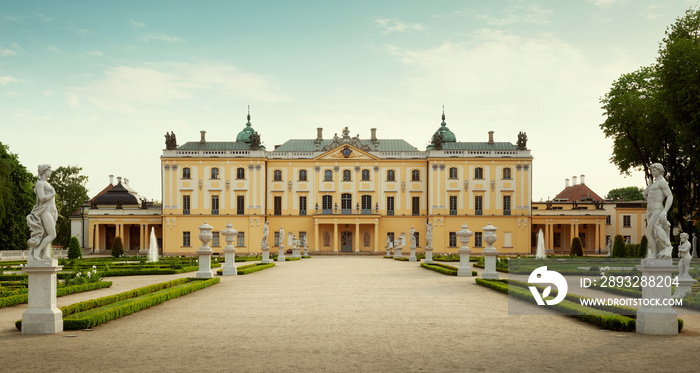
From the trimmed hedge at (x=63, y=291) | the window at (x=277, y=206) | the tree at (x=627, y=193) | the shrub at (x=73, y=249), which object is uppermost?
the tree at (x=627, y=193)

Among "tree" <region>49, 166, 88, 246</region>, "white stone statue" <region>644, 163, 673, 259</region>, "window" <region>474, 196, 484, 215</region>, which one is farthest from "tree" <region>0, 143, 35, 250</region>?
"white stone statue" <region>644, 163, 673, 259</region>

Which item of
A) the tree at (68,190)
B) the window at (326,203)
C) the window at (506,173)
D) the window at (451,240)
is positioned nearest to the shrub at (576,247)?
the window at (506,173)

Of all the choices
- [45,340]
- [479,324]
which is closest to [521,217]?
[479,324]

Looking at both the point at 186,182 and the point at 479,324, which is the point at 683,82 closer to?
the point at 479,324

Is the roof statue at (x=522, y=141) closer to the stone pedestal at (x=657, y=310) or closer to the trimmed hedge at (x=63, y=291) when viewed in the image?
the trimmed hedge at (x=63, y=291)

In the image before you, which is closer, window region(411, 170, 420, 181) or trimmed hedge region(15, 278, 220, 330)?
trimmed hedge region(15, 278, 220, 330)

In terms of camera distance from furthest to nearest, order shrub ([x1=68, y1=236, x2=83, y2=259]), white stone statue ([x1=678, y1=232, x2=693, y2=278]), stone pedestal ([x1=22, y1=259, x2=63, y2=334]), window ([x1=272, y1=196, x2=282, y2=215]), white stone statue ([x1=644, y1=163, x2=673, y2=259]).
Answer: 1. window ([x1=272, y1=196, x2=282, y2=215])
2. shrub ([x1=68, y1=236, x2=83, y2=259])
3. white stone statue ([x1=678, y1=232, x2=693, y2=278])
4. white stone statue ([x1=644, y1=163, x2=673, y2=259])
5. stone pedestal ([x1=22, y1=259, x2=63, y2=334])

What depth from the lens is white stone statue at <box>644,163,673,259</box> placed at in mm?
9773

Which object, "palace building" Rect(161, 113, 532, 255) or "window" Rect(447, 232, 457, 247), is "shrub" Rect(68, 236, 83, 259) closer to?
"palace building" Rect(161, 113, 532, 255)

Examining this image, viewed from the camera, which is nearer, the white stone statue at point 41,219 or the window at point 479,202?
the white stone statue at point 41,219

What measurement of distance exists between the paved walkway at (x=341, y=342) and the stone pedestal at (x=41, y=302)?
336 mm

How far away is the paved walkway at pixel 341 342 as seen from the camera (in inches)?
294

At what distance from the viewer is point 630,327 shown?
32.2 feet

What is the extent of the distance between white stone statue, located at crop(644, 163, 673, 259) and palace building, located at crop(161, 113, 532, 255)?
48.1 metres
